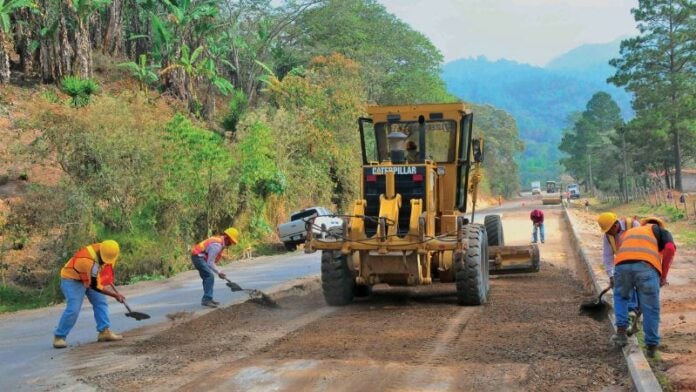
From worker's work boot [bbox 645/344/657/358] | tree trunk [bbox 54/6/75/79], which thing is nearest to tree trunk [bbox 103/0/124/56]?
tree trunk [bbox 54/6/75/79]

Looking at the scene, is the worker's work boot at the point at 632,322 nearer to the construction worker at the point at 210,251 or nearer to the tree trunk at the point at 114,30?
the construction worker at the point at 210,251

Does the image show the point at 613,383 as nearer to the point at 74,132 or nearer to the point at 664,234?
the point at 664,234

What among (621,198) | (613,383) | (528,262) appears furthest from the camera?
(621,198)

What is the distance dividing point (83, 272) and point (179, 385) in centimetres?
297

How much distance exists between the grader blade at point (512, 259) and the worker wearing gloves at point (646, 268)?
770 cm

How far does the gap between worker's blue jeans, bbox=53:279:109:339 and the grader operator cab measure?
331 cm

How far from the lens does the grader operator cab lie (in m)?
12.0

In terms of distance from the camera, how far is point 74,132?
69.4ft

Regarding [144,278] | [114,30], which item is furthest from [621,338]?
[114,30]

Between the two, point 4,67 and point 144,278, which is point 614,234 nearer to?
point 144,278

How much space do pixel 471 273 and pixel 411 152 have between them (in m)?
2.57

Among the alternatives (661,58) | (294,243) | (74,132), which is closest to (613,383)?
(74,132)

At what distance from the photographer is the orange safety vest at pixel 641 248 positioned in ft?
26.6

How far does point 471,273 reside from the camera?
1202 cm
